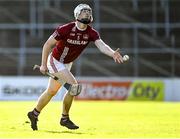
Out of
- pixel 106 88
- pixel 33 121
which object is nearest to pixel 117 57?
pixel 33 121

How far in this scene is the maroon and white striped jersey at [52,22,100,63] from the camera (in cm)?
1225

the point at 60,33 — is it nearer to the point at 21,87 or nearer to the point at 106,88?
the point at 106,88

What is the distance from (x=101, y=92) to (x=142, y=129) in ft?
63.4

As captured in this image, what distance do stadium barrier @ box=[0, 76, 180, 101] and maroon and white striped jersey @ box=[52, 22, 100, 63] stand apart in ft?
64.5

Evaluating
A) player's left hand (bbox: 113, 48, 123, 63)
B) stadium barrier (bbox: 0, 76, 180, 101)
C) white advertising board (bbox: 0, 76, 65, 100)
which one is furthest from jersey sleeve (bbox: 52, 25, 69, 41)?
stadium barrier (bbox: 0, 76, 180, 101)

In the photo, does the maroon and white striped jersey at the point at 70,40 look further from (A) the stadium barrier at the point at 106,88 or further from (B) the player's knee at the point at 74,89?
(A) the stadium barrier at the point at 106,88

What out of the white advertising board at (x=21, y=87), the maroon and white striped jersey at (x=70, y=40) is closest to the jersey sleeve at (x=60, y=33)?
the maroon and white striped jersey at (x=70, y=40)

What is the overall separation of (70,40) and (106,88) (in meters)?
20.2

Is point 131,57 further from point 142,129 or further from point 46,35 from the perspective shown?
point 142,129

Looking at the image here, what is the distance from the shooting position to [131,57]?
33281mm

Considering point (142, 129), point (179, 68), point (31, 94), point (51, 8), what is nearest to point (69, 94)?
point (142, 129)

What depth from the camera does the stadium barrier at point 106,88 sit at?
32312mm

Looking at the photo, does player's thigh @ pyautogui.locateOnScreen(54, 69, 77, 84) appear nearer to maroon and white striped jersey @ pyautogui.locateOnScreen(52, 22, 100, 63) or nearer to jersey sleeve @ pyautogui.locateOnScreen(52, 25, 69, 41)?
maroon and white striped jersey @ pyautogui.locateOnScreen(52, 22, 100, 63)

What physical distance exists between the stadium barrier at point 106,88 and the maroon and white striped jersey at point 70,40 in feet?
64.5
